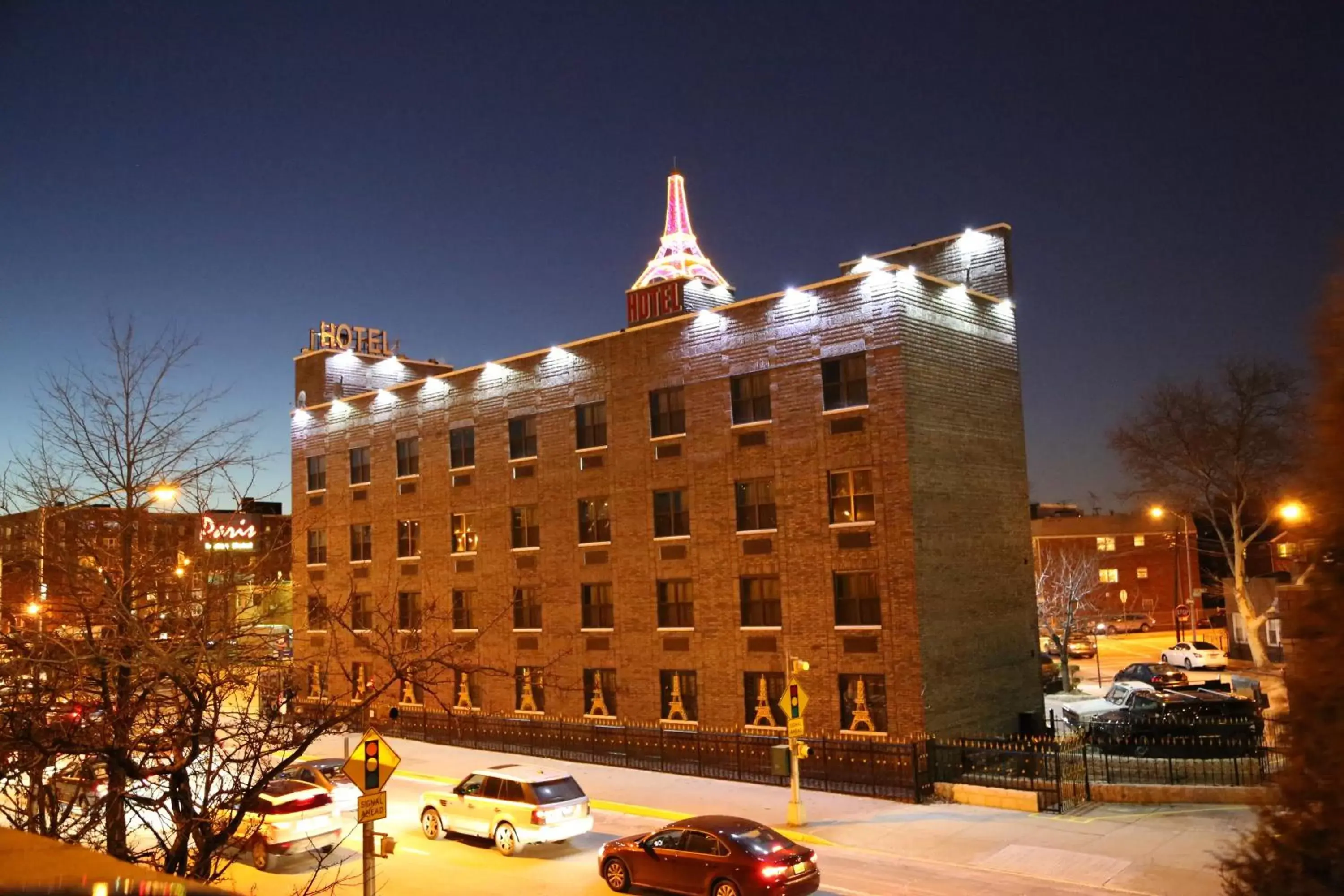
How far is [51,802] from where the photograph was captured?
418 inches

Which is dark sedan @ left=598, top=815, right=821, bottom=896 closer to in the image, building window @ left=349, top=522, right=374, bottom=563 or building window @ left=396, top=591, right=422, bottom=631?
building window @ left=396, top=591, right=422, bottom=631

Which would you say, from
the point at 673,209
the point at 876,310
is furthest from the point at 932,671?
the point at 673,209

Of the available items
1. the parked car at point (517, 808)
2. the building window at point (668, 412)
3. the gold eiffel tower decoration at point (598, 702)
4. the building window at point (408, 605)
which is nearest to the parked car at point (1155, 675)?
the gold eiffel tower decoration at point (598, 702)

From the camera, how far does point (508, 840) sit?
20.5 m

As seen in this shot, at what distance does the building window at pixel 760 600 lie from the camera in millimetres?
29078

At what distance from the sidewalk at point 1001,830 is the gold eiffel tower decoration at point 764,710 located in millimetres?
2263

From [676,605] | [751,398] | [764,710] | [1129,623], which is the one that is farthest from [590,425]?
[1129,623]

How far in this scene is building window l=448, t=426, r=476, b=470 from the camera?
37.7 m

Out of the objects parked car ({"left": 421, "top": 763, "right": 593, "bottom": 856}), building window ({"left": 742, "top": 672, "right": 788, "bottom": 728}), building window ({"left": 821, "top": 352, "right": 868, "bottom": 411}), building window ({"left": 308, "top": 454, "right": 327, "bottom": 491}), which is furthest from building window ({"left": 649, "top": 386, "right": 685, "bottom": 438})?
building window ({"left": 308, "top": 454, "right": 327, "bottom": 491})

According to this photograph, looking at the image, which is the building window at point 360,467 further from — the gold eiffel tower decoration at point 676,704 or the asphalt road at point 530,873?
the asphalt road at point 530,873

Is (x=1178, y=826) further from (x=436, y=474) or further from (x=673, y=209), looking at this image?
(x=673, y=209)

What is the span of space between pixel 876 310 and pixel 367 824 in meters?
19.2

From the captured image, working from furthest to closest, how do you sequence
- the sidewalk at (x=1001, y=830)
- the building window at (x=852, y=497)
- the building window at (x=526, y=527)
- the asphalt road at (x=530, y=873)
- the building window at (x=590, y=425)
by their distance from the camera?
the building window at (x=526, y=527)
the building window at (x=590, y=425)
the building window at (x=852, y=497)
the sidewalk at (x=1001, y=830)
the asphalt road at (x=530, y=873)

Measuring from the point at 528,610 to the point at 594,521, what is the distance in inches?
168
